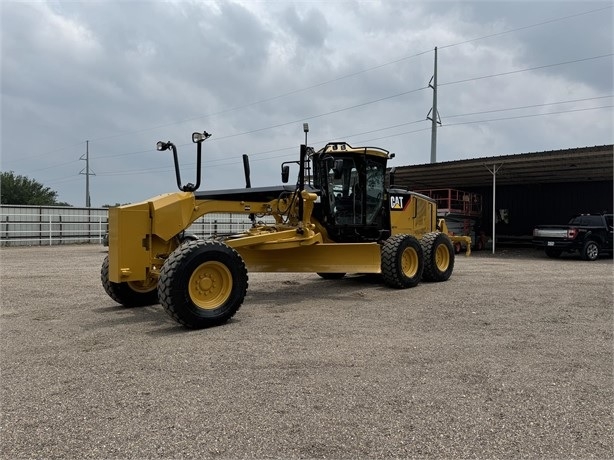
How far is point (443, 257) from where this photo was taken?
10812 millimetres

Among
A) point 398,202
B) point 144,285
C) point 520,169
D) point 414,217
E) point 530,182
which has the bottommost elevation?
point 144,285

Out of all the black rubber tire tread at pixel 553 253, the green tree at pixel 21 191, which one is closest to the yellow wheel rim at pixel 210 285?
the black rubber tire tread at pixel 553 253

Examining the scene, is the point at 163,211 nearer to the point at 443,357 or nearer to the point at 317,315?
the point at 317,315

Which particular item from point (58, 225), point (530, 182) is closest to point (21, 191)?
point (58, 225)

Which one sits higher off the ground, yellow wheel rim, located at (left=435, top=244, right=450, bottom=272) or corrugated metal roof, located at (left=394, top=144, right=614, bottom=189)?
corrugated metal roof, located at (left=394, top=144, right=614, bottom=189)

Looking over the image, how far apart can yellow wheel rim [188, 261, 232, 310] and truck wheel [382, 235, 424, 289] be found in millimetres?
3811

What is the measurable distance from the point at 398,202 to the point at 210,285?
5.42 meters

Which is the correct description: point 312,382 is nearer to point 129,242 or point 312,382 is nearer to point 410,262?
point 129,242

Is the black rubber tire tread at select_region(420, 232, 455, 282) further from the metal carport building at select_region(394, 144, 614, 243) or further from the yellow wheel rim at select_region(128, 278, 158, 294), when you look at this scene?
the metal carport building at select_region(394, 144, 614, 243)

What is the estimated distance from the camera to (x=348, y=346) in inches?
198

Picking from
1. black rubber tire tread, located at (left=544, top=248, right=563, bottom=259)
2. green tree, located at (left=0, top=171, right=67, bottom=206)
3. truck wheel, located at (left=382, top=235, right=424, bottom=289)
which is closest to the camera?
truck wheel, located at (left=382, top=235, right=424, bottom=289)

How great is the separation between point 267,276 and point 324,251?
11.3ft

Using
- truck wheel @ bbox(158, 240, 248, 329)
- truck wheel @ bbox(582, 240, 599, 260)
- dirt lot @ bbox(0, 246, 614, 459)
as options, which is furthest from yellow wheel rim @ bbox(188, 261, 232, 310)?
truck wheel @ bbox(582, 240, 599, 260)

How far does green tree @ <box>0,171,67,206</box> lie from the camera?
53.5 meters
